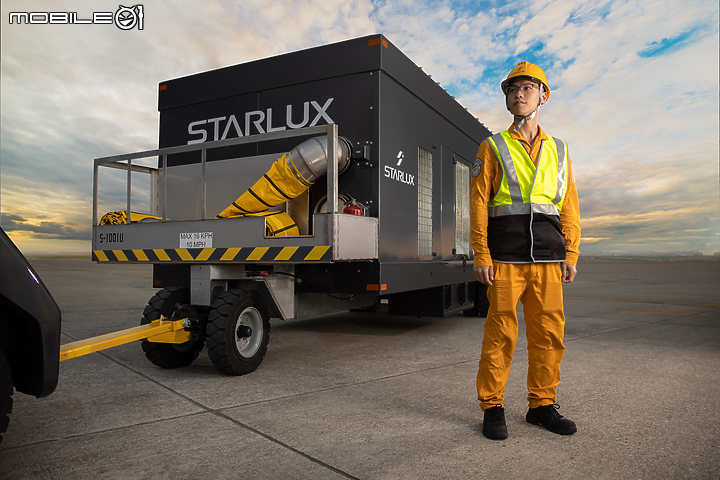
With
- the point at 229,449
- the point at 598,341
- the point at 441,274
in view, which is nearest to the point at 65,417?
the point at 229,449

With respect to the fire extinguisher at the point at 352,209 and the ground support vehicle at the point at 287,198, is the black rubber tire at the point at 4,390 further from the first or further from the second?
the fire extinguisher at the point at 352,209

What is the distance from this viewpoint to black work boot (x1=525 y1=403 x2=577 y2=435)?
2900mm

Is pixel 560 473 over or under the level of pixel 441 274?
under

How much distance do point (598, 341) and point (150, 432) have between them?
5332 millimetres

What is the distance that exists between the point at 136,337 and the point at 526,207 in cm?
302

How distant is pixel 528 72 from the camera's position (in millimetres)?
3031

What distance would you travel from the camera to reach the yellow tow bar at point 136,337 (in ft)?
10.5

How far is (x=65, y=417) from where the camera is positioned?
3.20 m

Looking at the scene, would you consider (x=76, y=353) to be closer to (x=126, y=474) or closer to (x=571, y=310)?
(x=126, y=474)

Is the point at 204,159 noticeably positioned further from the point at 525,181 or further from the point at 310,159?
the point at 525,181

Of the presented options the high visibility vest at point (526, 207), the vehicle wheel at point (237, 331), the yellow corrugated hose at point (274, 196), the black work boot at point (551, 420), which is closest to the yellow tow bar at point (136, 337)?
the vehicle wheel at point (237, 331)

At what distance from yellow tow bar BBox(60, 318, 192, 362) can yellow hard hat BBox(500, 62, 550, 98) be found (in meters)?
3.23

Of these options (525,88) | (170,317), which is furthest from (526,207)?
(170,317)

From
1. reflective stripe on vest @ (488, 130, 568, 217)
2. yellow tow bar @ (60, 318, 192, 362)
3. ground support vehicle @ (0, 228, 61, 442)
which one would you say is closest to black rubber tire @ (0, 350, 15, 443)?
ground support vehicle @ (0, 228, 61, 442)
